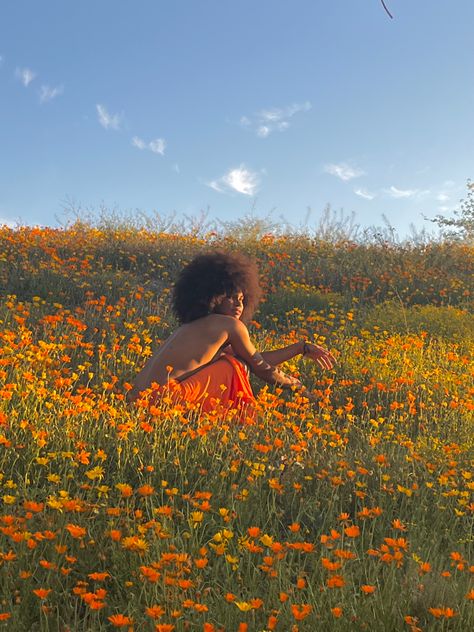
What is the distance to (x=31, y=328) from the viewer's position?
6918 mm

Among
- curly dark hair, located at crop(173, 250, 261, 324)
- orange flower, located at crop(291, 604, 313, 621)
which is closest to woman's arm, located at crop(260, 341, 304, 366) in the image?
curly dark hair, located at crop(173, 250, 261, 324)

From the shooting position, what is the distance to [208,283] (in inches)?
212

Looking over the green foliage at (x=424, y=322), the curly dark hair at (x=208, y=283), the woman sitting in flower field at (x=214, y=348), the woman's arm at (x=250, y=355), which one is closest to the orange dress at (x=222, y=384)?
the woman sitting in flower field at (x=214, y=348)

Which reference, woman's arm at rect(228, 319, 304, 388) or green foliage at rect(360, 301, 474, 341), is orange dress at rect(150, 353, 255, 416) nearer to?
woman's arm at rect(228, 319, 304, 388)

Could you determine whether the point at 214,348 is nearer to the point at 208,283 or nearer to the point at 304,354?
the point at 208,283

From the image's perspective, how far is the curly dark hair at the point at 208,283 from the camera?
536cm

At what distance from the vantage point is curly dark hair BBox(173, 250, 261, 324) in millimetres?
5359

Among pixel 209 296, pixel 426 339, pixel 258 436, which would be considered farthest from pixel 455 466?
pixel 426 339

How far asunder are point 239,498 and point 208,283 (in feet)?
8.01

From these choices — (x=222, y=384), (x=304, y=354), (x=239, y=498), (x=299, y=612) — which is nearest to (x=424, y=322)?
(x=304, y=354)

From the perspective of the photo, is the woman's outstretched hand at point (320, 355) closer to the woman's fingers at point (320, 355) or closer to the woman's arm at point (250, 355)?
the woman's fingers at point (320, 355)

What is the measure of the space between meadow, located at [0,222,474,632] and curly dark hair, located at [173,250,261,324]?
2.79 ft

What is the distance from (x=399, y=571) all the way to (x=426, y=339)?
5665 millimetres

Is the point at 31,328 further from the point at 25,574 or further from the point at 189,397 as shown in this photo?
the point at 25,574
